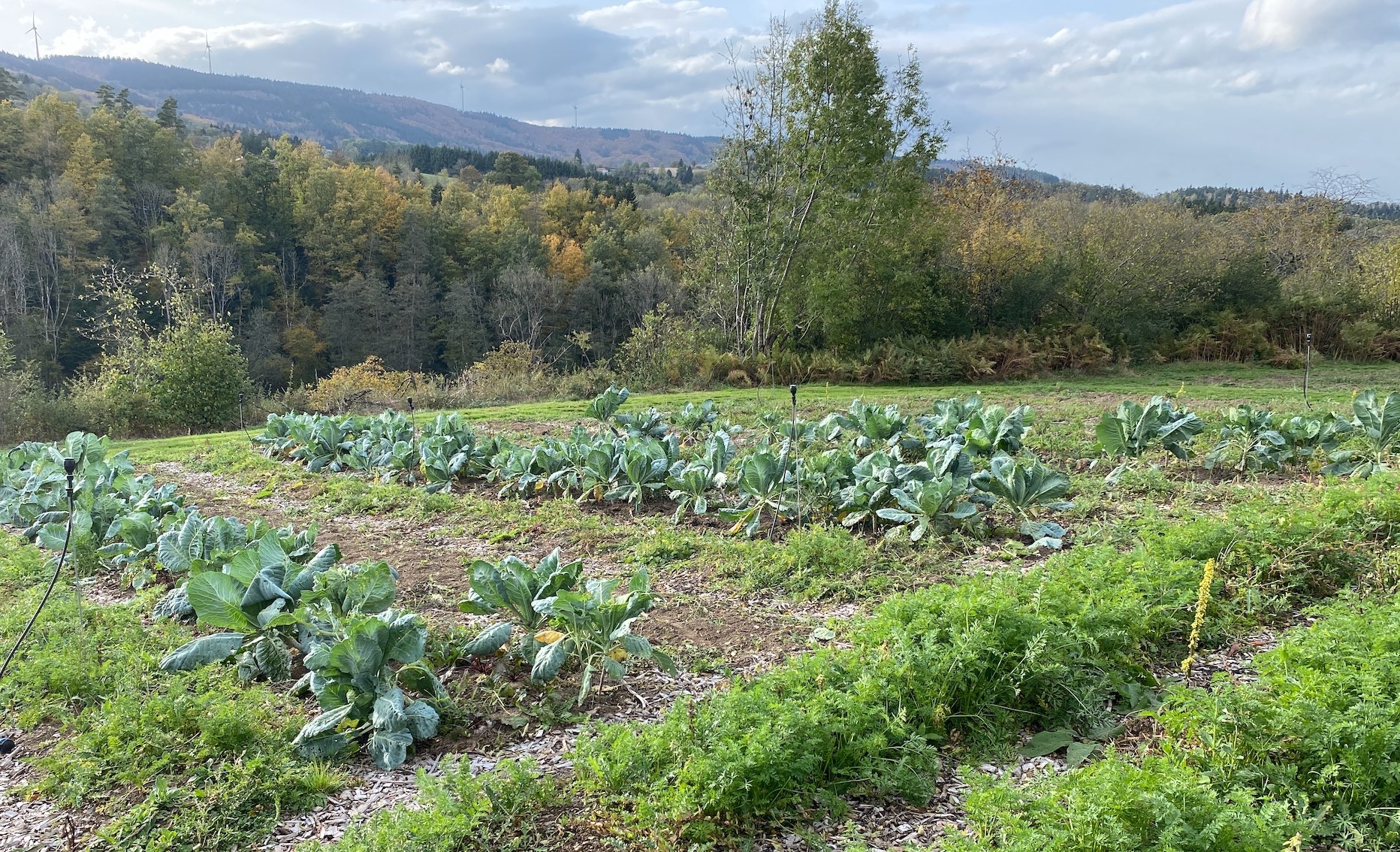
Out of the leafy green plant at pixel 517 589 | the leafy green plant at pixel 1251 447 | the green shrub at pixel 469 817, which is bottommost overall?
the green shrub at pixel 469 817

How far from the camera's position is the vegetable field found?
8.56 ft

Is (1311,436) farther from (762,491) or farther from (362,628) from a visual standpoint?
(362,628)

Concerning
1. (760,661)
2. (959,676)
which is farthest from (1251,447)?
(760,661)

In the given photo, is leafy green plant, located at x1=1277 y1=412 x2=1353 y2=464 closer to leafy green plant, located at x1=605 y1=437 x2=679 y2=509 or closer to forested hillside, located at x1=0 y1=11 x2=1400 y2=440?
leafy green plant, located at x1=605 y1=437 x2=679 y2=509

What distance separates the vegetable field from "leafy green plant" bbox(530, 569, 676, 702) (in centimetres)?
2

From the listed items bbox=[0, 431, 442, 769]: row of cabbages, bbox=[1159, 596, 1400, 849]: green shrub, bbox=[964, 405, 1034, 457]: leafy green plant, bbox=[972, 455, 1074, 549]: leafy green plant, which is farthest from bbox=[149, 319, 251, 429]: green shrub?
bbox=[1159, 596, 1400, 849]: green shrub

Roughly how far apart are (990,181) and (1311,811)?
27.6 meters

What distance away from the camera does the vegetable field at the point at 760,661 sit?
2.61m

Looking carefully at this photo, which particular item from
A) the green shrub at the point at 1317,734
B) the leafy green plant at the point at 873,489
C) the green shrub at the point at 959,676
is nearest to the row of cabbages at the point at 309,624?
the green shrub at the point at 959,676

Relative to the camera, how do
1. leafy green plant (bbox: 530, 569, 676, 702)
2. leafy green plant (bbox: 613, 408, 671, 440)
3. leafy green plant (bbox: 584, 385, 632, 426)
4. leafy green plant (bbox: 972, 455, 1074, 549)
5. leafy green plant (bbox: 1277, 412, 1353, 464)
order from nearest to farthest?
leafy green plant (bbox: 530, 569, 676, 702) → leafy green plant (bbox: 972, 455, 1074, 549) → leafy green plant (bbox: 1277, 412, 1353, 464) → leafy green plant (bbox: 613, 408, 671, 440) → leafy green plant (bbox: 584, 385, 632, 426)

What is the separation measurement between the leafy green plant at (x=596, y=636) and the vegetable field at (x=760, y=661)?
0.02 metres

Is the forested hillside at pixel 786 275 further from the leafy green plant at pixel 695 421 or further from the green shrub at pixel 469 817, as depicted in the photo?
the green shrub at pixel 469 817

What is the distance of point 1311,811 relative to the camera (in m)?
2.60

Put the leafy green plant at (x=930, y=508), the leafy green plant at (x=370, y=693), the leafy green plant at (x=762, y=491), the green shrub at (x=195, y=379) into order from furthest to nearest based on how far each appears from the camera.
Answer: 1. the green shrub at (x=195, y=379)
2. the leafy green plant at (x=762, y=491)
3. the leafy green plant at (x=930, y=508)
4. the leafy green plant at (x=370, y=693)
